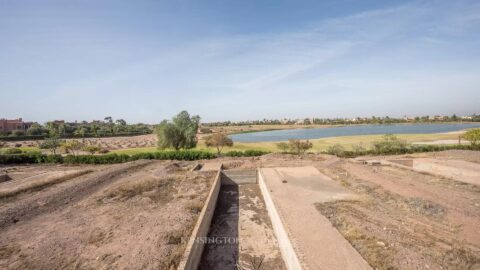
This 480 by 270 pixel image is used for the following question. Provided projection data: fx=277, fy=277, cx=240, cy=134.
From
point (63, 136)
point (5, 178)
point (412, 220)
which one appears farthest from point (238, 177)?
point (63, 136)

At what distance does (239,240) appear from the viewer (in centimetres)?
1008

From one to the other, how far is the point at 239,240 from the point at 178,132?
2239 centimetres

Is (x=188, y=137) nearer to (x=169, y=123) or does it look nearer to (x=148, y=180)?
(x=169, y=123)

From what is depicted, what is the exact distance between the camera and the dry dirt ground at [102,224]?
25.6 feet

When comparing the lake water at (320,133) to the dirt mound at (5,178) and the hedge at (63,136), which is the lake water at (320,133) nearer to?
the hedge at (63,136)

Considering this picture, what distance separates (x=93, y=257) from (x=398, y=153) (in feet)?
89.2

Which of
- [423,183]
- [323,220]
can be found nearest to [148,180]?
[323,220]

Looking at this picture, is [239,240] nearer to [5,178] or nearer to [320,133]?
[5,178]

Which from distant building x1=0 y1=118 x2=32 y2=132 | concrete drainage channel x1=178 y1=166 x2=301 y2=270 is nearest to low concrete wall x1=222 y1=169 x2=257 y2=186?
concrete drainage channel x1=178 y1=166 x2=301 y2=270

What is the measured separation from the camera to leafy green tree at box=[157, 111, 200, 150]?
3055cm

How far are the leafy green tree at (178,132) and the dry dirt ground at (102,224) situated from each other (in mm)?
12599

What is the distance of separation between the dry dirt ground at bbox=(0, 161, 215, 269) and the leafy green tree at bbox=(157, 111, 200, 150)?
12599 millimetres

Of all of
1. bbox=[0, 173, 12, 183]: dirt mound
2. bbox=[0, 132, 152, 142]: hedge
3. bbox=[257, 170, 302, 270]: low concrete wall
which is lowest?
bbox=[257, 170, 302, 270]: low concrete wall

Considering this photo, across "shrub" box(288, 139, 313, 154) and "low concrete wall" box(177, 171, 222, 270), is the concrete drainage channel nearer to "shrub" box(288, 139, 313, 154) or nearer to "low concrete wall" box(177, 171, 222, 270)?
"low concrete wall" box(177, 171, 222, 270)
